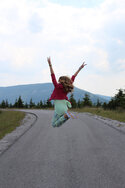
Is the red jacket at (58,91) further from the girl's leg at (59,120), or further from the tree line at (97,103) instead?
the tree line at (97,103)

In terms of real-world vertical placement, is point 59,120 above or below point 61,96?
below

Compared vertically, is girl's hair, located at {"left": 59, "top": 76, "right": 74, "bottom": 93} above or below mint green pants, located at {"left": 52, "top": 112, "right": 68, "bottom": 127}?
above

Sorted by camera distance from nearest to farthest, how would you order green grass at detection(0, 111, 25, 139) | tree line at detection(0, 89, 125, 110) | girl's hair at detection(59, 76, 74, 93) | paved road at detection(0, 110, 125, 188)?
paved road at detection(0, 110, 125, 188), girl's hair at detection(59, 76, 74, 93), green grass at detection(0, 111, 25, 139), tree line at detection(0, 89, 125, 110)

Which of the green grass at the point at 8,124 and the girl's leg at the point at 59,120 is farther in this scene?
the green grass at the point at 8,124

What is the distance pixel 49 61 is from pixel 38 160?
261 centimetres

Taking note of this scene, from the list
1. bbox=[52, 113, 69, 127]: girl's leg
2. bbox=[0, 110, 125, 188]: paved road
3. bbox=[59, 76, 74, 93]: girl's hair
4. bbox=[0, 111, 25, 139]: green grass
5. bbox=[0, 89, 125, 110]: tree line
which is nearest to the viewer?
bbox=[0, 110, 125, 188]: paved road

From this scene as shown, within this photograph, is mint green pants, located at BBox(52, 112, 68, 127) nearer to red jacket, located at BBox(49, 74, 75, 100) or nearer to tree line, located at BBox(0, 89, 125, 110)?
red jacket, located at BBox(49, 74, 75, 100)

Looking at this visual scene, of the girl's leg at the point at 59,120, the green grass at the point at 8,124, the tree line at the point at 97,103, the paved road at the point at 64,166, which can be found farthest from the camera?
the tree line at the point at 97,103

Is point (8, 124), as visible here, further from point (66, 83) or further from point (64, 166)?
point (64, 166)

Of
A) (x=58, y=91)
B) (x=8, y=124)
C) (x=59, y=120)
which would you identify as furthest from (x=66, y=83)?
(x=8, y=124)

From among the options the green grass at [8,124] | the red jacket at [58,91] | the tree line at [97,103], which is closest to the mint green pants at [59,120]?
the red jacket at [58,91]

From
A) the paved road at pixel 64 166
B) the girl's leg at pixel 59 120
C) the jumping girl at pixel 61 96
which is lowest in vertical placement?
the paved road at pixel 64 166

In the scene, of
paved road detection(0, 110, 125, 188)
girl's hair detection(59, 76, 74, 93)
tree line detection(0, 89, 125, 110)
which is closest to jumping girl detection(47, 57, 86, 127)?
girl's hair detection(59, 76, 74, 93)

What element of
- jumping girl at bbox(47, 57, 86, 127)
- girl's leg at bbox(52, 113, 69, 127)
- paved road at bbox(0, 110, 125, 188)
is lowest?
paved road at bbox(0, 110, 125, 188)
